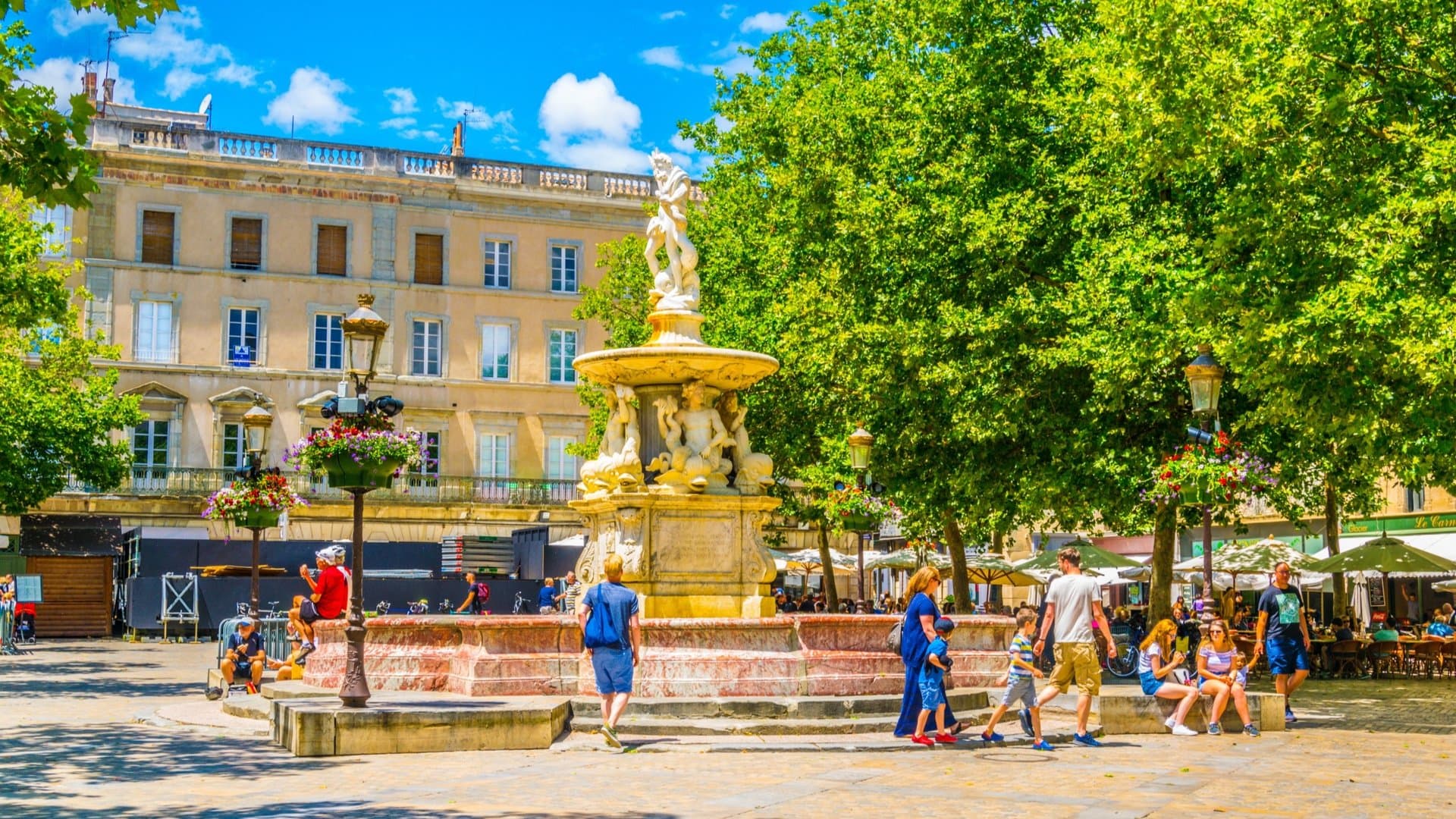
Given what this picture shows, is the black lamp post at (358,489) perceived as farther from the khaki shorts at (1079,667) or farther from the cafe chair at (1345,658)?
the cafe chair at (1345,658)

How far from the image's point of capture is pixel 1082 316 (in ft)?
69.7

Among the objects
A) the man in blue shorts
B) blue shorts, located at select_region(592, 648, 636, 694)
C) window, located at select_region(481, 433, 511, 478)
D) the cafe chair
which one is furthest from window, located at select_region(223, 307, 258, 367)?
blue shorts, located at select_region(592, 648, 636, 694)

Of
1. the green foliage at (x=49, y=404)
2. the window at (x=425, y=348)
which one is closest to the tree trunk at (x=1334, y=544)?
the green foliage at (x=49, y=404)

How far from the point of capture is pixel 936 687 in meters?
13.3

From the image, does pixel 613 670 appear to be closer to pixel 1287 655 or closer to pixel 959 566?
pixel 1287 655

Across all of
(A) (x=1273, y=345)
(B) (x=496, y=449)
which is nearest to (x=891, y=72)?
(A) (x=1273, y=345)

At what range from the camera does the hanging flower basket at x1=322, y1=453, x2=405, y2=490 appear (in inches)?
560

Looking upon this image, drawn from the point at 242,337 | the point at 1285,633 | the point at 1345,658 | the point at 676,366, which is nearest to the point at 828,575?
the point at 1345,658

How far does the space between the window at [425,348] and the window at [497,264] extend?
2.24m

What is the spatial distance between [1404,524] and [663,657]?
31.9m

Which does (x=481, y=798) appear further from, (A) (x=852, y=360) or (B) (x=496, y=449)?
(B) (x=496, y=449)

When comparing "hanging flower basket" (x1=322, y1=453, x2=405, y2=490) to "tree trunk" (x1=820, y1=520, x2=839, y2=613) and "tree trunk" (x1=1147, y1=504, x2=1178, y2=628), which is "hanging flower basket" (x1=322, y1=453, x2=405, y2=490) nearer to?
"tree trunk" (x1=1147, y1=504, x2=1178, y2=628)

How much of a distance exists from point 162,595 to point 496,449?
582 inches

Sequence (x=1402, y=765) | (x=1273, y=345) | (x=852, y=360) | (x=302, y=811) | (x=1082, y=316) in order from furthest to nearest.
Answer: (x=852, y=360), (x=1082, y=316), (x=1273, y=345), (x=1402, y=765), (x=302, y=811)
